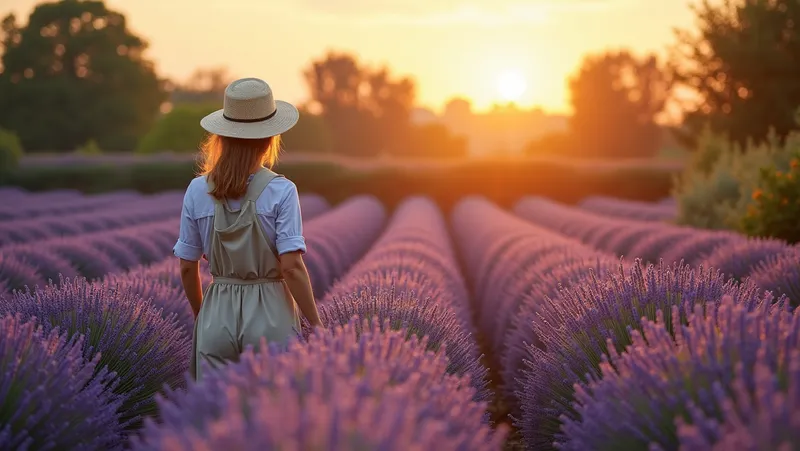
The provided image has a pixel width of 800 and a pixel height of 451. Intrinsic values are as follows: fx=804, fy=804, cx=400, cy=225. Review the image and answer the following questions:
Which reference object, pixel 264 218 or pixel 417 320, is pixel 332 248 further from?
pixel 264 218

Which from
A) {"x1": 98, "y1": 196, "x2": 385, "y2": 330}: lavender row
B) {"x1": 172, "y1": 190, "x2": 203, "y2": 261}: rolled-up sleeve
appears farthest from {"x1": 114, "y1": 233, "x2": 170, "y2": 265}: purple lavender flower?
{"x1": 172, "y1": 190, "x2": 203, "y2": 261}: rolled-up sleeve

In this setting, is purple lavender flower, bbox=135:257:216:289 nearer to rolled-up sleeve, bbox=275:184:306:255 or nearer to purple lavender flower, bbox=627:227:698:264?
rolled-up sleeve, bbox=275:184:306:255

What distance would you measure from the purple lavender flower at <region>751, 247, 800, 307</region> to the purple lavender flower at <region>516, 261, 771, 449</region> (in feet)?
5.91

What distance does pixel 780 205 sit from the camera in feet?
32.4

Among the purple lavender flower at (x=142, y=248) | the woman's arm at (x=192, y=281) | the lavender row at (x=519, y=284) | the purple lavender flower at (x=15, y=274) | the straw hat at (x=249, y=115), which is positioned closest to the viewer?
the straw hat at (x=249, y=115)

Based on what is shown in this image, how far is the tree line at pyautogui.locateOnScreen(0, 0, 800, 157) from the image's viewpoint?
1767 cm

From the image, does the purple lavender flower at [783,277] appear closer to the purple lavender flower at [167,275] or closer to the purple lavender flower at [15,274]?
the purple lavender flower at [167,275]

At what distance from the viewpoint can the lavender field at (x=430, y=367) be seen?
215cm

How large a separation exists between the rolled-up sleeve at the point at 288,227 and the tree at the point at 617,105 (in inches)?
2226

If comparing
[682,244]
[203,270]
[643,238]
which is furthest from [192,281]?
[643,238]

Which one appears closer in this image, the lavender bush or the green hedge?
the lavender bush

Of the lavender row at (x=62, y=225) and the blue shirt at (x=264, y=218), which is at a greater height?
the blue shirt at (x=264, y=218)

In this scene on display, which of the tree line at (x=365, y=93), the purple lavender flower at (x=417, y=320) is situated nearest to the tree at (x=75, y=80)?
the tree line at (x=365, y=93)

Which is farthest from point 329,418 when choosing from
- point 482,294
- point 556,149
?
point 556,149
